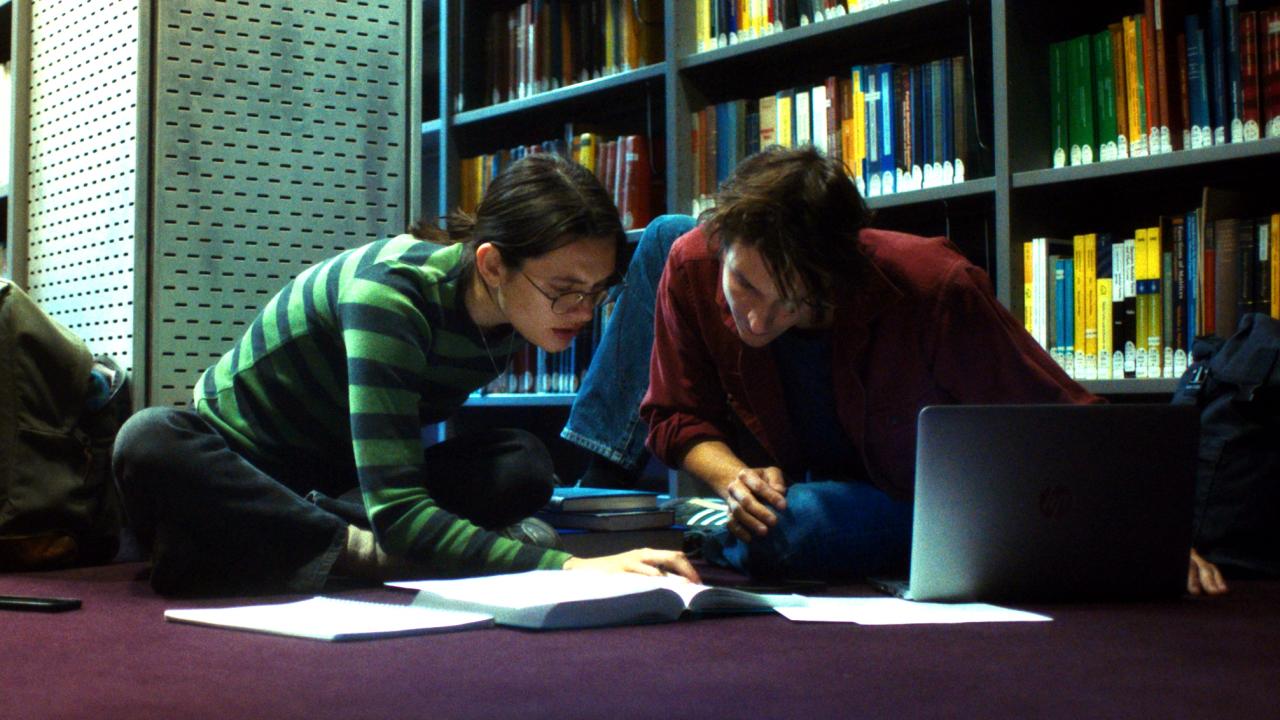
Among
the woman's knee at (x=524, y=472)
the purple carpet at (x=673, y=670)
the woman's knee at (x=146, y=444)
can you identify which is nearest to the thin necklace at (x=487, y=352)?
the woman's knee at (x=524, y=472)

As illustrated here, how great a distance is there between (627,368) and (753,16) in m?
0.81

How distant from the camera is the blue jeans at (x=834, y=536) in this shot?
166cm

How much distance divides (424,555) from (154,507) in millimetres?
352

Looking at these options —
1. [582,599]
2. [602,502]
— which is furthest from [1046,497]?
[602,502]

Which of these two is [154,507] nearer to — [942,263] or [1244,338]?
[942,263]

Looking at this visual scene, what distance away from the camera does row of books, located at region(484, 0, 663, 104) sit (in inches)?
112

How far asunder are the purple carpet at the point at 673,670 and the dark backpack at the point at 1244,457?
44 centimetres

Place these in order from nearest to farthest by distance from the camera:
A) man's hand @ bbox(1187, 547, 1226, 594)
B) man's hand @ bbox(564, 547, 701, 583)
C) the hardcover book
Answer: man's hand @ bbox(564, 547, 701, 583)
man's hand @ bbox(1187, 547, 1226, 594)
the hardcover book

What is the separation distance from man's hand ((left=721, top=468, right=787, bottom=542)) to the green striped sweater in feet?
0.76

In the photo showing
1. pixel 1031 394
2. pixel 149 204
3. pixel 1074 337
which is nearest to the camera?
pixel 1031 394

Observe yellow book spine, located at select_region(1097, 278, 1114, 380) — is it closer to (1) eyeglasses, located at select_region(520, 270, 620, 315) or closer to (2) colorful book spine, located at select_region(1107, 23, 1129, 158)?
(2) colorful book spine, located at select_region(1107, 23, 1129, 158)

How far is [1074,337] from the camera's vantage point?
2219mm

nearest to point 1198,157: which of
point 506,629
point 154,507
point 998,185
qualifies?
point 998,185

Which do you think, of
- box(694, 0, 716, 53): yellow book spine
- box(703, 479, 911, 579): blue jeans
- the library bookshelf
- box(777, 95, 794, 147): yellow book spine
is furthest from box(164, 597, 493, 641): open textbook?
box(694, 0, 716, 53): yellow book spine
